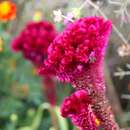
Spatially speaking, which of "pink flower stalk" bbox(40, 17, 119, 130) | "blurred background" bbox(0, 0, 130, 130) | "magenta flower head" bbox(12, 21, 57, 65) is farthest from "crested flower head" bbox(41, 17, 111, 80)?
"blurred background" bbox(0, 0, 130, 130)

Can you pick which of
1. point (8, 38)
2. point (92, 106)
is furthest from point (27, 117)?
point (92, 106)

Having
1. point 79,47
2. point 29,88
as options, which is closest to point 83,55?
point 79,47

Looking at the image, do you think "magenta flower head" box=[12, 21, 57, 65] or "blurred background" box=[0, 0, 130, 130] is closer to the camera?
"magenta flower head" box=[12, 21, 57, 65]

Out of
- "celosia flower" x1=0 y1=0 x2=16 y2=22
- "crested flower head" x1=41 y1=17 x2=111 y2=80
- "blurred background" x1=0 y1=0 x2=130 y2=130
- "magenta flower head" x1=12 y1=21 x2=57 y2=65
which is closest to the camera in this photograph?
"crested flower head" x1=41 y1=17 x2=111 y2=80

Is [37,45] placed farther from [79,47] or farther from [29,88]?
[79,47]

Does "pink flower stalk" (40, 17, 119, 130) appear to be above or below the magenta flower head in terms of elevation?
below

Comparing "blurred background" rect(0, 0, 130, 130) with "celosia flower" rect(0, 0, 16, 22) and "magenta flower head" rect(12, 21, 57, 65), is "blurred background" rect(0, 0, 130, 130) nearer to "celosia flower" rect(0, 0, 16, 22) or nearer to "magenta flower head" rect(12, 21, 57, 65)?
"celosia flower" rect(0, 0, 16, 22)

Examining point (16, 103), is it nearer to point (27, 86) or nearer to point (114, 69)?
point (27, 86)

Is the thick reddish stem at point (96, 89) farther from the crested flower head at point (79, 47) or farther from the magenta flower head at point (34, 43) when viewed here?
the magenta flower head at point (34, 43)
